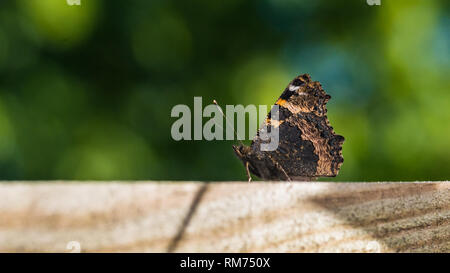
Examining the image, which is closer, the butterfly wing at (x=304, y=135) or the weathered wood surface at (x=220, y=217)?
the weathered wood surface at (x=220, y=217)

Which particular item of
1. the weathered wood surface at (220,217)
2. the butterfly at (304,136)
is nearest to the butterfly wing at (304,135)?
the butterfly at (304,136)

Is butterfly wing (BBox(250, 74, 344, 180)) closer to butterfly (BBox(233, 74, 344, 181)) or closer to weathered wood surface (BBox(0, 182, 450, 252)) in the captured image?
butterfly (BBox(233, 74, 344, 181))

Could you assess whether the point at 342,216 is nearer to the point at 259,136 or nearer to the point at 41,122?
the point at 259,136

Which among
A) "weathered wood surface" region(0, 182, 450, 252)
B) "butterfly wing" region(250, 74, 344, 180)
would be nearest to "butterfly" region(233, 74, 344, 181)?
"butterfly wing" region(250, 74, 344, 180)

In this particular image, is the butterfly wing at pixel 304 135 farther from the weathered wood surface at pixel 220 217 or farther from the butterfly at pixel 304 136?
the weathered wood surface at pixel 220 217
